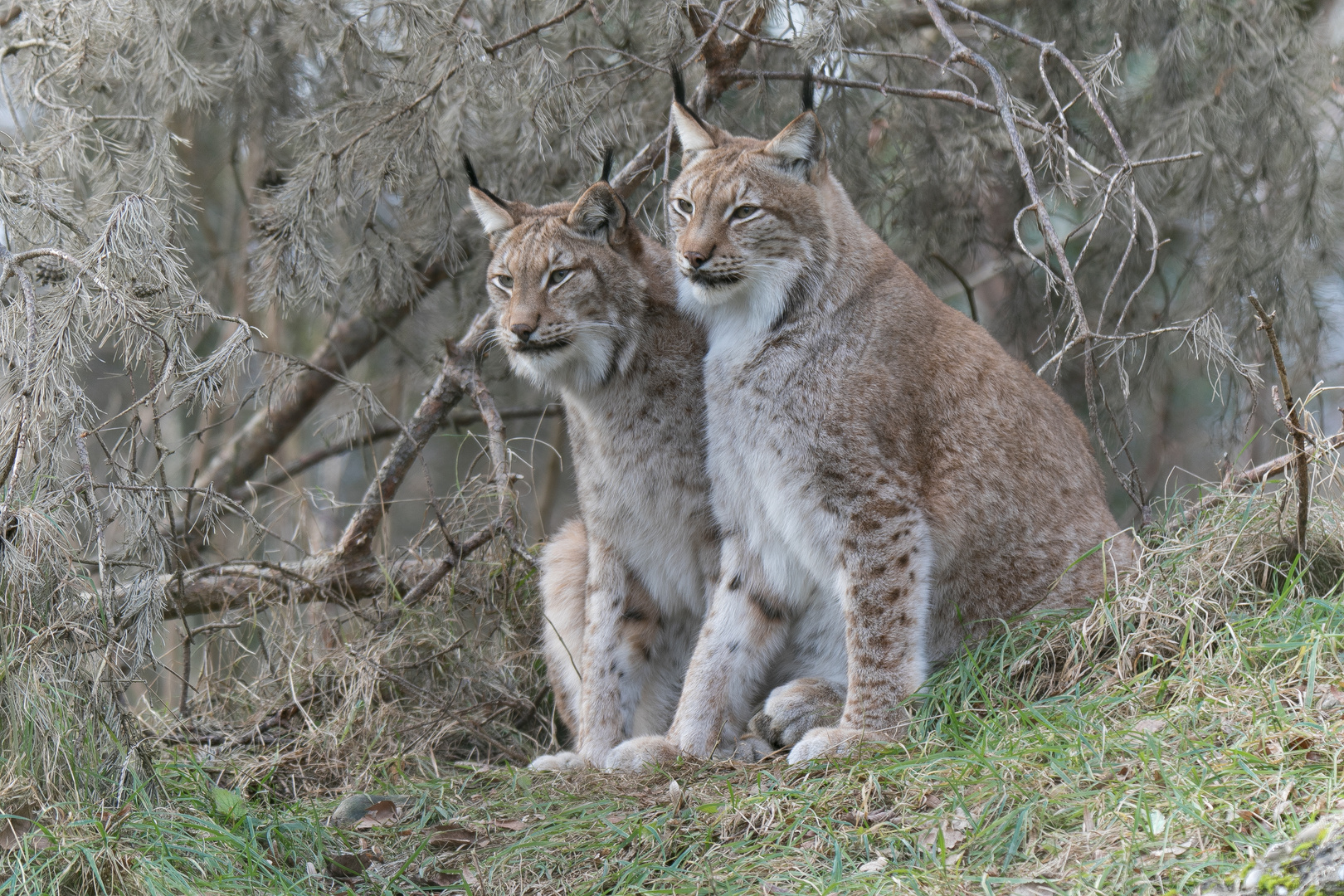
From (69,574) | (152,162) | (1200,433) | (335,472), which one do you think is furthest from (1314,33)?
(335,472)

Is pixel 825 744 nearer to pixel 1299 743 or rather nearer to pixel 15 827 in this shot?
pixel 1299 743

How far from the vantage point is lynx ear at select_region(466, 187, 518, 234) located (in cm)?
477

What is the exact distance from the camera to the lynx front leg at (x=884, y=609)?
393 centimetres

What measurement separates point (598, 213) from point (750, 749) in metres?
2.07

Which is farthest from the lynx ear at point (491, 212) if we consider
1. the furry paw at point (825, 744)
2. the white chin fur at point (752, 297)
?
the furry paw at point (825, 744)

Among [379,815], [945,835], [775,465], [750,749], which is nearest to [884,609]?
[775,465]

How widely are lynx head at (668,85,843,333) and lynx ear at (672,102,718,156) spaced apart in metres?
0.22

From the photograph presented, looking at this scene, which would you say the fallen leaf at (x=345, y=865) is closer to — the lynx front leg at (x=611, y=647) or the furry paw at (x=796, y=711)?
the lynx front leg at (x=611, y=647)

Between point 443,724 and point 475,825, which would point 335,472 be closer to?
point 443,724

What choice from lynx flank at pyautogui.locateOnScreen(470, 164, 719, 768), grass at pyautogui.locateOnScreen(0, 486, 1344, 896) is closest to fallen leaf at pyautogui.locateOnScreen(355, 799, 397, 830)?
grass at pyautogui.locateOnScreen(0, 486, 1344, 896)

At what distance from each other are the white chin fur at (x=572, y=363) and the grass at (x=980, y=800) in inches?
57.5

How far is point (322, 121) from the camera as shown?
526 cm

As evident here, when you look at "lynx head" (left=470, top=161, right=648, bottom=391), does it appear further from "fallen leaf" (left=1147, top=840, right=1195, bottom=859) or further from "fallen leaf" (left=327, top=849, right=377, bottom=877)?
"fallen leaf" (left=1147, top=840, right=1195, bottom=859)

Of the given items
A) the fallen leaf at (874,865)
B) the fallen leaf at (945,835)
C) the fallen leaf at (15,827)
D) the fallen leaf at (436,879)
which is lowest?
the fallen leaf at (436,879)
